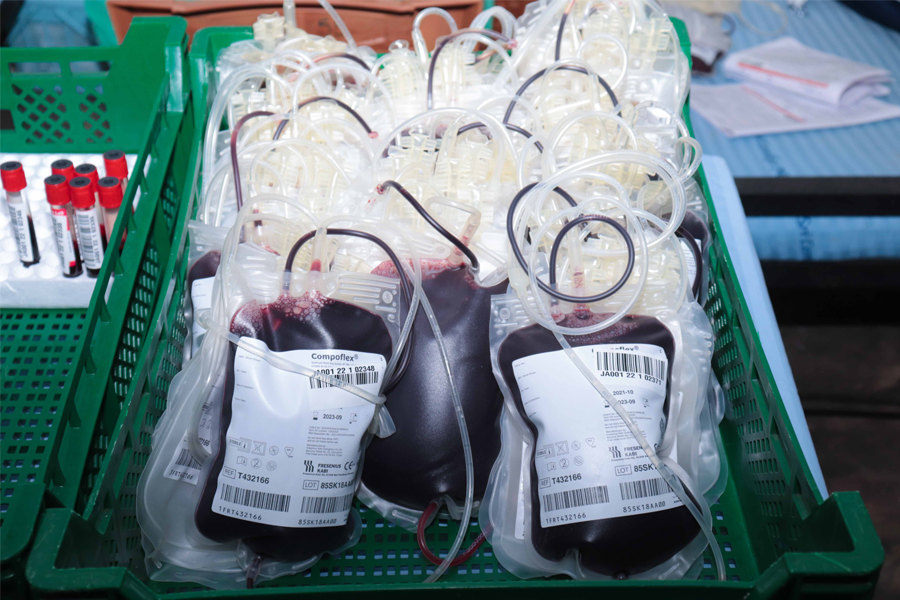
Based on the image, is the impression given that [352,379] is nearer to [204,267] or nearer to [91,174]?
[204,267]

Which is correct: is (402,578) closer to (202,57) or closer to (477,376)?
(477,376)

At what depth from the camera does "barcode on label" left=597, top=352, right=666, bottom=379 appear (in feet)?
2.44

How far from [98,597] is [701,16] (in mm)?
2440

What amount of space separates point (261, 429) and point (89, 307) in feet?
0.77

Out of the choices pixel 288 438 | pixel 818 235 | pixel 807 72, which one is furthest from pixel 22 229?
pixel 807 72

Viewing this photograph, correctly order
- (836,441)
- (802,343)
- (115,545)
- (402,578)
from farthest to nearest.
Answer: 1. (802,343)
2. (836,441)
3. (402,578)
4. (115,545)

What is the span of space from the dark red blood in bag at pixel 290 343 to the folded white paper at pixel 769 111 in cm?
163

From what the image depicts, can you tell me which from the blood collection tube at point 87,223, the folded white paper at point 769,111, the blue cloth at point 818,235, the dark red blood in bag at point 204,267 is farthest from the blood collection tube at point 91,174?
the folded white paper at point 769,111

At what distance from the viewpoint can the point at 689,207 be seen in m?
0.98

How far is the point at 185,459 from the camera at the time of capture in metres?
0.78

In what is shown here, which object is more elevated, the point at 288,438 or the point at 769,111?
the point at 288,438

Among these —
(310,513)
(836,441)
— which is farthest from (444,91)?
(836,441)

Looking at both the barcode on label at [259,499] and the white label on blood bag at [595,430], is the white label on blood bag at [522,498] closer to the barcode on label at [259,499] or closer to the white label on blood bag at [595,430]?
the white label on blood bag at [595,430]

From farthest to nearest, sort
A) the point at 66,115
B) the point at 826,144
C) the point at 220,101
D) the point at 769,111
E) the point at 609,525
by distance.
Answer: the point at 769,111
the point at 826,144
the point at 66,115
the point at 220,101
the point at 609,525
